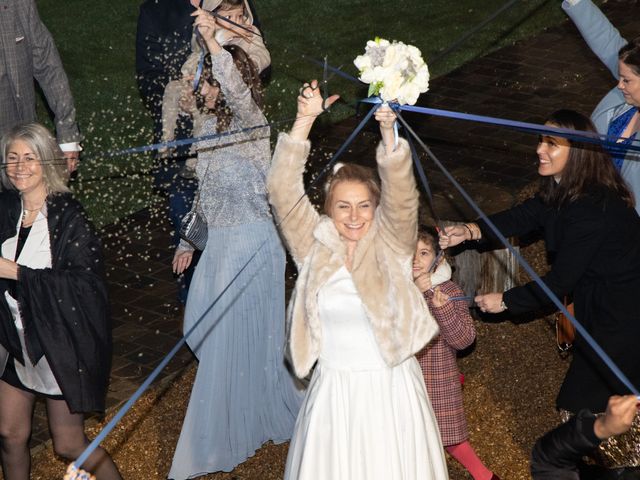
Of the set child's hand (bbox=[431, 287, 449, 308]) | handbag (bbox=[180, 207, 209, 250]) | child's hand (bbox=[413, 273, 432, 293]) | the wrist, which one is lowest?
the wrist

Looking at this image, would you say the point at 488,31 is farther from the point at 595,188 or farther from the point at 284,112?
the point at 595,188

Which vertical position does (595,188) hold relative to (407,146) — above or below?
below

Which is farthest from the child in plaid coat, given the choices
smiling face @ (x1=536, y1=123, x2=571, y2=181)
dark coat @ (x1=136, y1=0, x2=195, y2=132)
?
dark coat @ (x1=136, y1=0, x2=195, y2=132)

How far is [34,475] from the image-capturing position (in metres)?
6.82

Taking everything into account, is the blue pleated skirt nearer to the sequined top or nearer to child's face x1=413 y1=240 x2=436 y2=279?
the sequined top

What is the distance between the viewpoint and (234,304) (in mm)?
6617

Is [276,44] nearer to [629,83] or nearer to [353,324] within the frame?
[629,83]

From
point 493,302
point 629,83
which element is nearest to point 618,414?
point 493,302

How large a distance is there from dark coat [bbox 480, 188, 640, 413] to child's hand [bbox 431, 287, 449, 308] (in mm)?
644

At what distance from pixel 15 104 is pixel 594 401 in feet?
12.9

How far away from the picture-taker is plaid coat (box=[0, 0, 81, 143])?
23.3 feet

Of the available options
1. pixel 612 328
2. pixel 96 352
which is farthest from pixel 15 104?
pixel 612 328

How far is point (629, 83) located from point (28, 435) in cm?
370

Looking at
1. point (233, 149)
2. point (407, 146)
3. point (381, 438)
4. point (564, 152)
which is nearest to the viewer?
point (407, 146)
